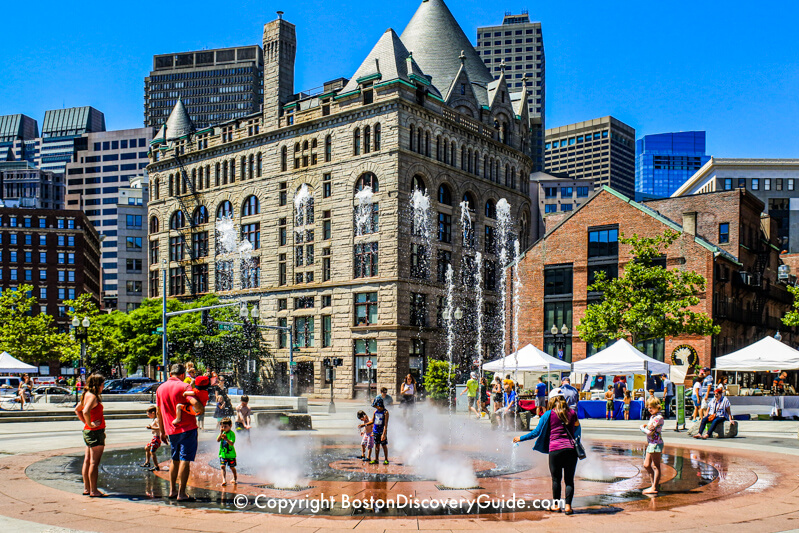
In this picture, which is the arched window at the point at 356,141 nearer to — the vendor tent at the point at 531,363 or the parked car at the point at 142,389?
the parked car at the point at 142,389

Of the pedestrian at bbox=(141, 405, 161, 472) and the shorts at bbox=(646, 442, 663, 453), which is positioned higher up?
the shorts at bbox=(646, 442, 663, 453)

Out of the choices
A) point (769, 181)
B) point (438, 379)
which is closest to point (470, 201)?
point (438, 379)

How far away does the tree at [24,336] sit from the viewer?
63531 mm

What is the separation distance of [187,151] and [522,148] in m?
32.8

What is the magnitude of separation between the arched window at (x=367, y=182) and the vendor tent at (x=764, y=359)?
33.1m

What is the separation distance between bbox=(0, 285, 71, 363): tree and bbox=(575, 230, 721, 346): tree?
46.8 m

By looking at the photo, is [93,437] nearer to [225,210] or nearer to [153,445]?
[153,445]

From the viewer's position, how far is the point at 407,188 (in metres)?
59.5

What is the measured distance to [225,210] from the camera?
7200cm

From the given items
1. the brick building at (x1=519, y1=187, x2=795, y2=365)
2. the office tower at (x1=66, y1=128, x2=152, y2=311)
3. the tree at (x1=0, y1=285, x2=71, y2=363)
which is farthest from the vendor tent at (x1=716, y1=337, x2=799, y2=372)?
the office tower at (x1=66, y1=128, x2=152, y2=311)

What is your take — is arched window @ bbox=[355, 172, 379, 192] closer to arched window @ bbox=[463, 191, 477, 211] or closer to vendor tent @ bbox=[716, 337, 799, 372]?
arched window @ bbox=[463, 191, 477, 211]

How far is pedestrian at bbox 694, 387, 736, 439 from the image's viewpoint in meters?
23.7

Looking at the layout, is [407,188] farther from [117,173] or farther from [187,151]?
[117,173]

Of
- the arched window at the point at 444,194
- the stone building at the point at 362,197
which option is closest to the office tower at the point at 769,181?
the stone building at the point at 362,197
